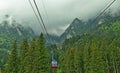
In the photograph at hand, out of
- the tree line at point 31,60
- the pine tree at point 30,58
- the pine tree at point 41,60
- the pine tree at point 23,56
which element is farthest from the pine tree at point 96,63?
the pine tree at point 23,56

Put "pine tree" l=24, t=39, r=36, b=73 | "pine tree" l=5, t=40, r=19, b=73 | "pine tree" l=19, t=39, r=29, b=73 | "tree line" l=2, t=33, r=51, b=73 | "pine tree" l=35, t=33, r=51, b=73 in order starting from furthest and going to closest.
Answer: "pine tree" l=19, t=39, r=29, b=73
"pine tree" l=24, t=39, r=36, b=73
"pine tree" l=5, t=40, r=19, b=73
"tree line" l=2, t=33, r=51, b=73
"pine tree" l=35, t=33, r=51, b=73

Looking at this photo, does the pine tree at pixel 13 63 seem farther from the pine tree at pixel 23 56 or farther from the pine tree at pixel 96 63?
the pine tree at pixel 96 63

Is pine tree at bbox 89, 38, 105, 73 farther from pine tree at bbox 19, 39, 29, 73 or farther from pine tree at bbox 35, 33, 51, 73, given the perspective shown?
pine tree at bbox 19, 39, 29, 73

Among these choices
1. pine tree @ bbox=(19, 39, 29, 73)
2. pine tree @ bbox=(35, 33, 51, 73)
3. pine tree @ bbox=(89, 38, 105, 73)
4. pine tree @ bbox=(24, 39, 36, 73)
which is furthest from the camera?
pine tree @ bbox=(89, 38, 105, 73)

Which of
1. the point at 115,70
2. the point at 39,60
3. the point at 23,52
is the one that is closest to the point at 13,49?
the point at 23,52

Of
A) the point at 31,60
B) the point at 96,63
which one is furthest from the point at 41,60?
the point at 96,63

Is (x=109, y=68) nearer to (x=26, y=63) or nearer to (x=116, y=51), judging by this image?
(x=116, y=51)

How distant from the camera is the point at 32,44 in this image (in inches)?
2395

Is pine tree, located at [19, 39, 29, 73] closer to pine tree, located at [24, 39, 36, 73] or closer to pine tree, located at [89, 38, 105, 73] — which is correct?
pine tree, located at [24, 39, 36, 73]

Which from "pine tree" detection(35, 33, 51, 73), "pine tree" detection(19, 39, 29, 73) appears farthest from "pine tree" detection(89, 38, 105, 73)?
"pine tree" detection(19, 39, 29, 73)

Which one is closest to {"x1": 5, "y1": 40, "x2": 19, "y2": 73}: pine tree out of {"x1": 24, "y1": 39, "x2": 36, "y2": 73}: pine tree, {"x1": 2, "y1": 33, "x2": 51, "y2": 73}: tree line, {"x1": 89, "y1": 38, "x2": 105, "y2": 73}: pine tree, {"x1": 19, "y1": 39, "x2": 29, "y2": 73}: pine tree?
{"x1": 2, "y1": 33, "x2": 51, "y2": 73}: tree line

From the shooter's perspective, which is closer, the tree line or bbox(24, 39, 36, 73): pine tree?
the tree line

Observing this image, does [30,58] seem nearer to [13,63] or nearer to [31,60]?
[31,60]

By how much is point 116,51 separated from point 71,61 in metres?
17.2
